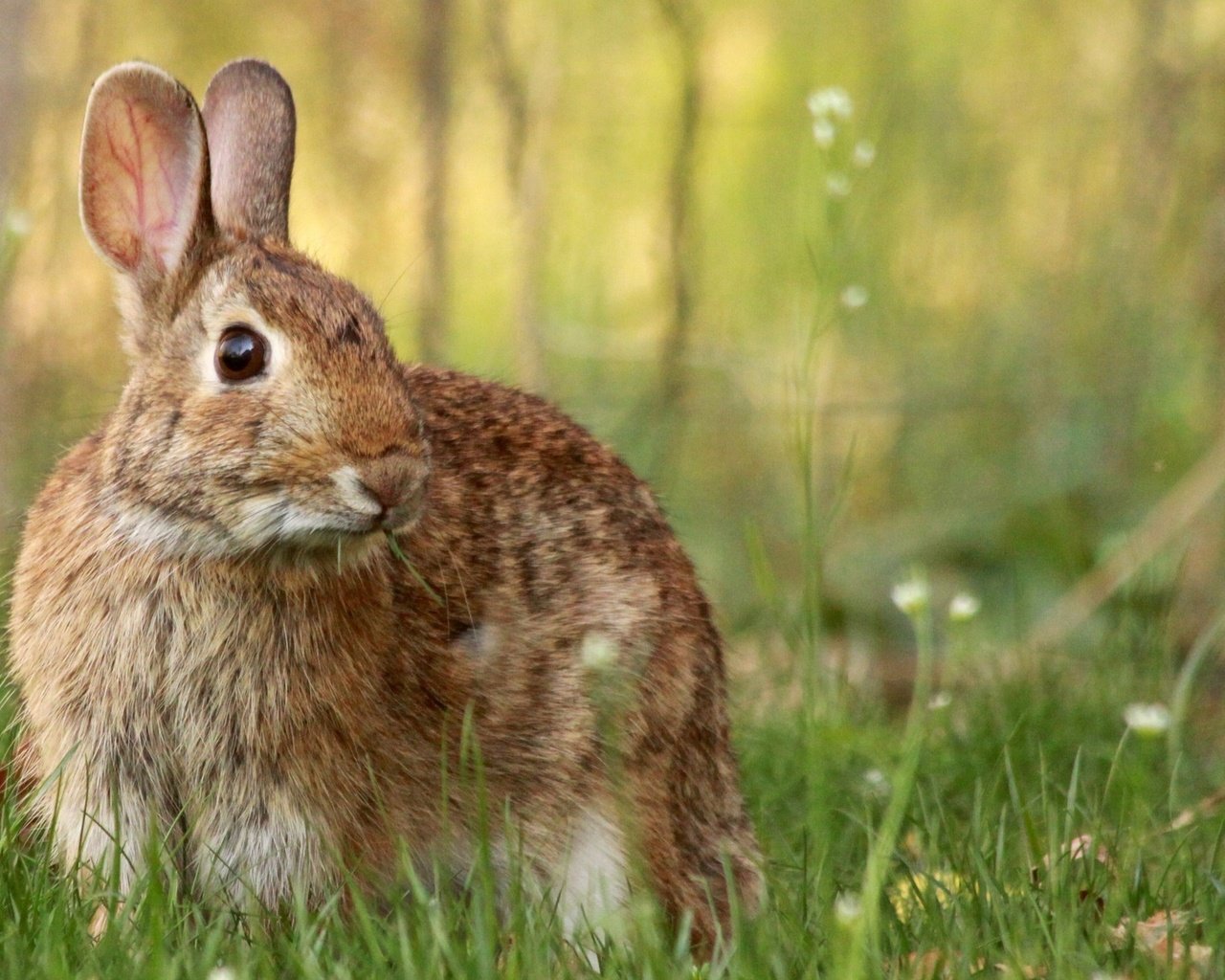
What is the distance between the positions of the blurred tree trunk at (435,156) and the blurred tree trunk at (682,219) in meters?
0.95

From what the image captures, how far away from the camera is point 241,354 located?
3.23 meters

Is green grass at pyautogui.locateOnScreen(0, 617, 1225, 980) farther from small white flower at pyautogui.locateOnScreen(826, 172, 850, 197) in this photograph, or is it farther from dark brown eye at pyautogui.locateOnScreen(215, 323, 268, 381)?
small white flower at pyautogui.locateOnScreen(826, 172, 850, 197)

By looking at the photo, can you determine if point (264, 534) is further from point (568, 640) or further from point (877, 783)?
point (877, 783)

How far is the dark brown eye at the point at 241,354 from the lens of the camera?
321cm

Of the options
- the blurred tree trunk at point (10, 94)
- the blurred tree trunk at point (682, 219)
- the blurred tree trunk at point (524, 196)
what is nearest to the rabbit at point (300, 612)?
the blurred tree trunk at point (10, 94)

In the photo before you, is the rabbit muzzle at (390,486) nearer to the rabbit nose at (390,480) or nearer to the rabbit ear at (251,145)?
the rabbit nose at (390,480)

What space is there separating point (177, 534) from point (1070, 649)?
3.85m

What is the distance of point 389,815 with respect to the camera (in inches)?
136

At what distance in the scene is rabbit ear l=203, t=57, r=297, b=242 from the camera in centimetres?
372

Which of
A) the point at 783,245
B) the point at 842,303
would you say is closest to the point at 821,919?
the point at 842,303

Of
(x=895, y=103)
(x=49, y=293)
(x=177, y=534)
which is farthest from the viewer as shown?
(x=895, y=103)

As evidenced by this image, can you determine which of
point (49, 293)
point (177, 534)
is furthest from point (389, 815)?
point (49, 293)

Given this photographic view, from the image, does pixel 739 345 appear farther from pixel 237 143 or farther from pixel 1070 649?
pixel 237 143

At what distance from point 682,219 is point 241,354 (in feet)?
11.6
